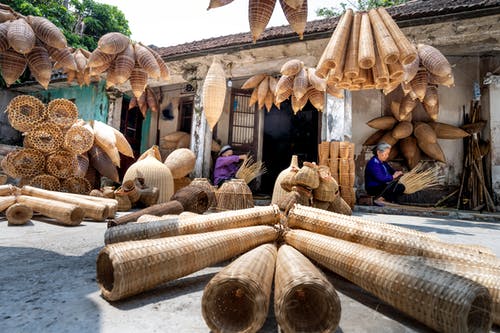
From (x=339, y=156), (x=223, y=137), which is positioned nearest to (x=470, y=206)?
(x=339, y=156)

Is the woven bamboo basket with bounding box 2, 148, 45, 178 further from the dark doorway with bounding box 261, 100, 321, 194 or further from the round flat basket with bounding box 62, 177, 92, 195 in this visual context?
the dark doorway with bounding box 261, 100, 321, 194

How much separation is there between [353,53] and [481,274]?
2.36 metres

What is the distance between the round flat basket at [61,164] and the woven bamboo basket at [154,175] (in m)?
0.83

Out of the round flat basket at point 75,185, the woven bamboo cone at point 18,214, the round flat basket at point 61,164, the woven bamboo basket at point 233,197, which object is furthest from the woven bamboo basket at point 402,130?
the woven bamboo cone at point 18,214

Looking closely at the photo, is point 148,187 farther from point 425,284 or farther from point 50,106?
point 425,284

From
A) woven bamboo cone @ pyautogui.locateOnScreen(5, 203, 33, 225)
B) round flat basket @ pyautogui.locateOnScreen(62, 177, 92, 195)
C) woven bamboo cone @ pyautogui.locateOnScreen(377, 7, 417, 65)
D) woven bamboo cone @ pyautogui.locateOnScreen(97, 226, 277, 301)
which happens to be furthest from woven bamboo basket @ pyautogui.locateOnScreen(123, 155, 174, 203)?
woven bamboo cone @ pyautogui.locateOnScreen(377, 7, 417, 65)

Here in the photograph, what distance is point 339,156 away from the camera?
5074mm

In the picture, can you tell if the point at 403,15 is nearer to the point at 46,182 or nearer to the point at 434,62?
the point at 434,62

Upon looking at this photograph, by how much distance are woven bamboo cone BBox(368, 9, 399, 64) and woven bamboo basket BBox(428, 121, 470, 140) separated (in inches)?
196

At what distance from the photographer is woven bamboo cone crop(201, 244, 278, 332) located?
3.03 feet

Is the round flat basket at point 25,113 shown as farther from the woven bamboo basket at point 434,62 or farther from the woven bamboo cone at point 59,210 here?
the woven bamboo basket at point 434,62

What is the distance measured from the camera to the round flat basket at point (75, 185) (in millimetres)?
4469

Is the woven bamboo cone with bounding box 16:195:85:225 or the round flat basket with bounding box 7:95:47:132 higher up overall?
the round flat basket with bounding box 7:95:47:132

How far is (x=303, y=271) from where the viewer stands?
1.01 metres
